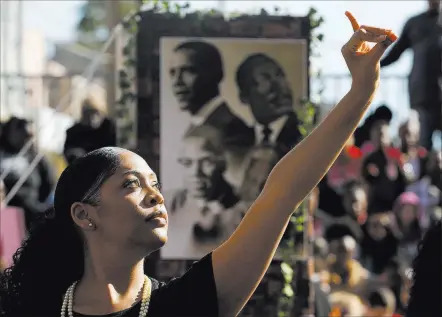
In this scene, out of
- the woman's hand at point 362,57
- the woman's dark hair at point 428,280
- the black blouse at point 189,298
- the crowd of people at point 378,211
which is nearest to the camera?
the woman's hand at point 362,57

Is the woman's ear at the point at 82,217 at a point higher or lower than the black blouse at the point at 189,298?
higher

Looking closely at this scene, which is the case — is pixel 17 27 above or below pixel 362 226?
above

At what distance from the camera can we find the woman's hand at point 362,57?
2.09 meters

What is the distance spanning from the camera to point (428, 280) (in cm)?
290

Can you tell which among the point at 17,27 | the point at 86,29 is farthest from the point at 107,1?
→ the point at 86,29

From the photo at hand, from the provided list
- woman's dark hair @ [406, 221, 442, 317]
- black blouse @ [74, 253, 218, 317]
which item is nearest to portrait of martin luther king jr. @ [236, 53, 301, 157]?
woman's dark hair @ [406, 221, 442, 317]

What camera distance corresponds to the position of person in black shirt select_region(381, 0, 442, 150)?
21.7ft

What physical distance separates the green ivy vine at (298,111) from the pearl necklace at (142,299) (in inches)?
119

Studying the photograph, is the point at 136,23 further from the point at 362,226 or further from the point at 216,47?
the point at 362,226

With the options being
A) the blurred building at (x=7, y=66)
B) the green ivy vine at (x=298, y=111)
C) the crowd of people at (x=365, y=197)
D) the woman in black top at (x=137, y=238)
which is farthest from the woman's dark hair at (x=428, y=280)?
the blurred building at (x=7, y=66)

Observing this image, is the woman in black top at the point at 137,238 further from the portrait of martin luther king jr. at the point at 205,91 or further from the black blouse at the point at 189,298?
the portrait of martin luther king jr. at the point at 205,91

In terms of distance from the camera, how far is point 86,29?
43.7ft

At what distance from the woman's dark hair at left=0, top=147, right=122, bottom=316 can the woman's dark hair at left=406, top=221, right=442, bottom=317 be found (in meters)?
0.99

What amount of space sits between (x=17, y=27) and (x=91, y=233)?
7793 mm
